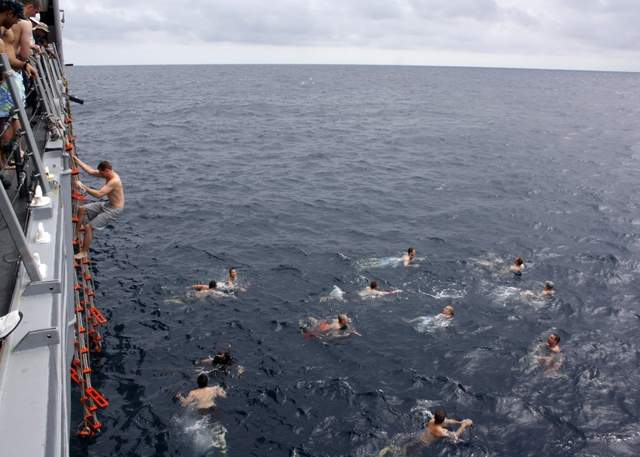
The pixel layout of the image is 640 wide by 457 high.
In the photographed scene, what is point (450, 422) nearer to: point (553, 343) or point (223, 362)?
point (553, 343)

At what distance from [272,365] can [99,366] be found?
17.0 feet

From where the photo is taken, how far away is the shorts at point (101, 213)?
44.1ft

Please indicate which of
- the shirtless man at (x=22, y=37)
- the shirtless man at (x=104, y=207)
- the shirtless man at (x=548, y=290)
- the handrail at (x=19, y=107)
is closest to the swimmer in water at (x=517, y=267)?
the shirtless man at (x=548, y=290)

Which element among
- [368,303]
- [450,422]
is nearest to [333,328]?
[368,303]

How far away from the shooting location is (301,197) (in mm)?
31688

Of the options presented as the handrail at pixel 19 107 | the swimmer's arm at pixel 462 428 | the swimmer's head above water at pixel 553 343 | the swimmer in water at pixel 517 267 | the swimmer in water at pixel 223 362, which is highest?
the handrail at pixel 19 107

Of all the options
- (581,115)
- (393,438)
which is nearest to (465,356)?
(393,438)

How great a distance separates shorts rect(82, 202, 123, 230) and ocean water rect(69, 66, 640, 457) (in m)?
4.19

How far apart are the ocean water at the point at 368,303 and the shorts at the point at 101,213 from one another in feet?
13.7

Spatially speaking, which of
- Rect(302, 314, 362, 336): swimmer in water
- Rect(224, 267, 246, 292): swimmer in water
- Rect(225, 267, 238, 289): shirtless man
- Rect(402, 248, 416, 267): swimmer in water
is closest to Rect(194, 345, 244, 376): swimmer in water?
Rect(302, 314, 362, 336): swimmer in water

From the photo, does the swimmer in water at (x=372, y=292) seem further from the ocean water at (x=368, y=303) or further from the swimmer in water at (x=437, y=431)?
the swimmer in water at (x=437, y=431)

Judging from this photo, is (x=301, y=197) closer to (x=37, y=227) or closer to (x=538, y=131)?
(x=37, y=227)

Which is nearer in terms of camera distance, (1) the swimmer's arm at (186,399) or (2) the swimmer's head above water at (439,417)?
(2) the swimmer's head above water at (439,417)

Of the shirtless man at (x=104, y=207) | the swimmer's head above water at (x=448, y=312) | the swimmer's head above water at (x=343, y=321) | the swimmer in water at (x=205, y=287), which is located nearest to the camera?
the shirtless man at (x=104, y=207)
